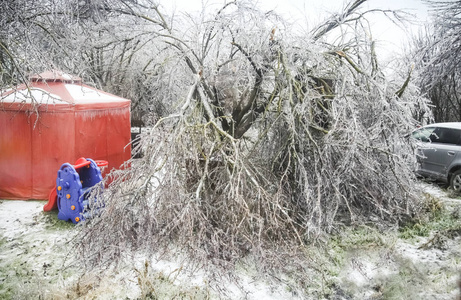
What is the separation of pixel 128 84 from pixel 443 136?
10.0 m

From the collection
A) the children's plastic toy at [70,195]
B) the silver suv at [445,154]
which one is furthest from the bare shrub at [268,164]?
the silver suv at [445,154]

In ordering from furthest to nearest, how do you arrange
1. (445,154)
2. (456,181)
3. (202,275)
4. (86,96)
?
(86,96) < (445,154) < (456,181) < (202,275)

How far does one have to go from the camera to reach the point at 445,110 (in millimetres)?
17422

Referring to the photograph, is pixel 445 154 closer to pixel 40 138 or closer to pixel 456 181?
pixel 456 181

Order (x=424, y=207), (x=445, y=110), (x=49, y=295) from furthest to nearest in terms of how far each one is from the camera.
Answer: (x=445, y=110)
(x=424, y=207)
(x=49, y=295)

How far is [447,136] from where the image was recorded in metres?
7.93

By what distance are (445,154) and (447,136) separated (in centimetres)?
42

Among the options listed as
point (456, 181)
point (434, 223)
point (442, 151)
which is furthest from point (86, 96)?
point (456, 181)

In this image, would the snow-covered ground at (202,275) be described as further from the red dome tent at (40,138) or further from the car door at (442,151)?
the car door at (442,151)

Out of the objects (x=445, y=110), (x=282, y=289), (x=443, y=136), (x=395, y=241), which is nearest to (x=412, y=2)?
(x=443, y=136)

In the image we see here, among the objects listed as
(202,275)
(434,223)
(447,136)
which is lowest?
(202,275)

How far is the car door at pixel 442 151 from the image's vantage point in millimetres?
7688

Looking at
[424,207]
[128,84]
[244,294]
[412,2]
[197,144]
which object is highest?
[412,2]

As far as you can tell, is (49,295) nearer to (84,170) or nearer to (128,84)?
(84,170)
